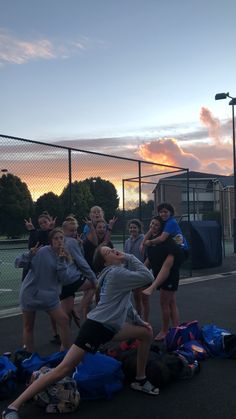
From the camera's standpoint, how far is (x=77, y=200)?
418 inches

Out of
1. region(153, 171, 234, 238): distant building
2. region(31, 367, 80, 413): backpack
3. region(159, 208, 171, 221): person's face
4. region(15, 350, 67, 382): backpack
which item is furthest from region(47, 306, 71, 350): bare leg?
region(153, 171, 234, 238): distant building

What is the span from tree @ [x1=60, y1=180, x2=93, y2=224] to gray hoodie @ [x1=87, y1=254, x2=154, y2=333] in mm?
5528

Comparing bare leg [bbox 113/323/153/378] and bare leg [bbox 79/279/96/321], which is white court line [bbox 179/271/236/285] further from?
bare leg [bbox 113/323/153/378]

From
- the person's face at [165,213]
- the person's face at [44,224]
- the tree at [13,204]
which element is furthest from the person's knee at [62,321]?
the tree at [13,204]

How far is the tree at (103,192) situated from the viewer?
11.2 metres

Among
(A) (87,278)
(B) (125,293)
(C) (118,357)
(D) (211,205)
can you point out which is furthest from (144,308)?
(D) (211,205)

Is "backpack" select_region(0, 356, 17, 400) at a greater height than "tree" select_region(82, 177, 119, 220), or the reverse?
"tree" select_region(82, 177, 119, 220)

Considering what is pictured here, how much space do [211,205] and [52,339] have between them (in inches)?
2068

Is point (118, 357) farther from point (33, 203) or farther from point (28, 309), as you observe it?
point (33, 203)

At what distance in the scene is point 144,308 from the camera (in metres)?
6.96

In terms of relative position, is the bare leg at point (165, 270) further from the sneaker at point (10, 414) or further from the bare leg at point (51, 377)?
the sneaker at point (10, 414)

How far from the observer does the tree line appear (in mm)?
9312

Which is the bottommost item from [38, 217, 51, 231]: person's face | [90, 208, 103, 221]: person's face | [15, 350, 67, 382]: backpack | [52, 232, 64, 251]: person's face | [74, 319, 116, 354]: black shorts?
[15, 350, 67, 382]: backpack

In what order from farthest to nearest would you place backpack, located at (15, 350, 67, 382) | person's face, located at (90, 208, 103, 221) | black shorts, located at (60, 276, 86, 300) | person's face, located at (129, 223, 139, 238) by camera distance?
person's face, located at (129, 223, 139, 238) < person's face, located at (90, 208, 103, 221) < black shorts, located at (60, 276, 86, 300) < backpack, located at (15, 350, 67, 382)
